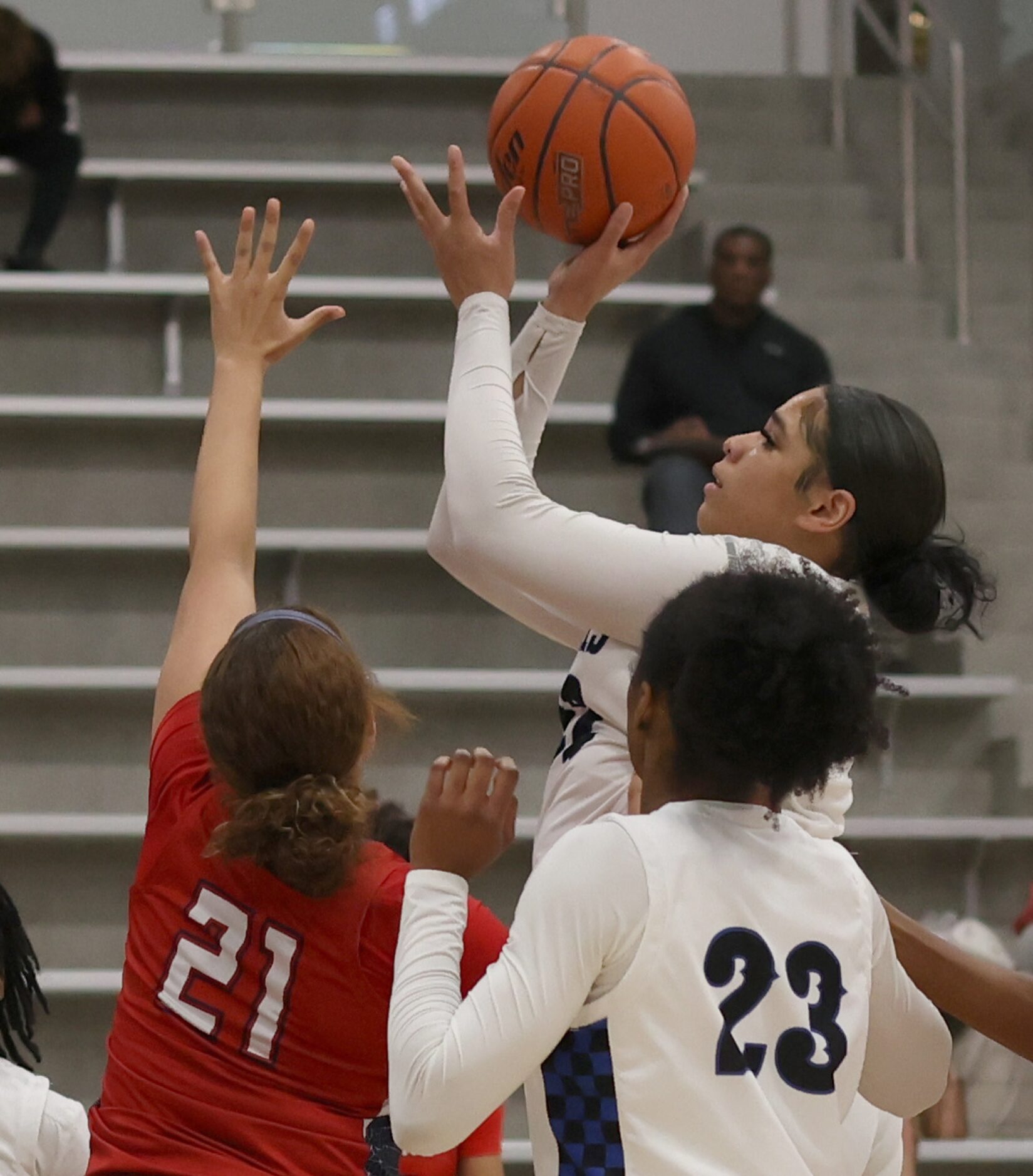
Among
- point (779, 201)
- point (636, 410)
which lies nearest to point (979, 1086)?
point (636, 410)

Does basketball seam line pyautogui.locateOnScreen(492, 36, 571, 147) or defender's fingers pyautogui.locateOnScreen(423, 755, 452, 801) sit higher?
basketball seam line pyautogui.locateOnScreen(492, 36, 571, 147)

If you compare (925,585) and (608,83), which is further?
(608,83)

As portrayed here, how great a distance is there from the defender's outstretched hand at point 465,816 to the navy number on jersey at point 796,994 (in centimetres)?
20

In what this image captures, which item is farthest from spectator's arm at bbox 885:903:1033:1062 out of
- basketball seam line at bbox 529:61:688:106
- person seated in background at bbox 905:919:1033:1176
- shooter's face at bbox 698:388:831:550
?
person seated in background at bbox 905:919:1033:1176

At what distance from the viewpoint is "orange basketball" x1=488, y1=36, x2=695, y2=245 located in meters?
2.19

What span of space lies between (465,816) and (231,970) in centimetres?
35

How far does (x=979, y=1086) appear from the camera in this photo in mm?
3953

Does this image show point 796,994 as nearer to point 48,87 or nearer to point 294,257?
point 294,257

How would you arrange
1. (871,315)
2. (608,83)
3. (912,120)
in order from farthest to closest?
(912,120) → (871,315) → (608,83)

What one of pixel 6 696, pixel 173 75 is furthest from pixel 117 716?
pixel 173 75

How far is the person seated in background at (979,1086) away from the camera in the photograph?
3.90m

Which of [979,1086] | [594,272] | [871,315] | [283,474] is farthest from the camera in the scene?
[871,315]

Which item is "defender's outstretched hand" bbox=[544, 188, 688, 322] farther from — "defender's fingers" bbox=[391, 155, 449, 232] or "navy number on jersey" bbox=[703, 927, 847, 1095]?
"navy number on jersey" bbox=[703, 927, 847, 1095]

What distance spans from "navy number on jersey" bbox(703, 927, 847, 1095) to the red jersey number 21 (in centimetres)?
46
